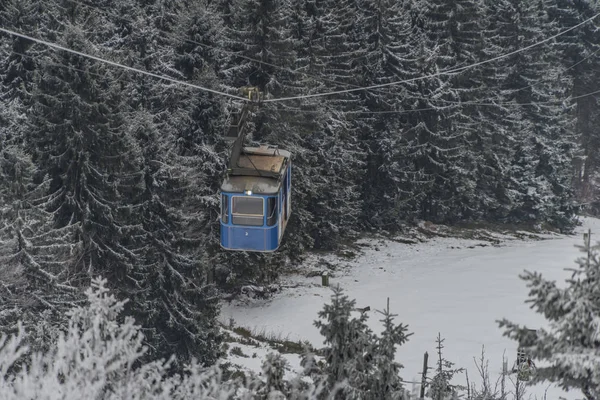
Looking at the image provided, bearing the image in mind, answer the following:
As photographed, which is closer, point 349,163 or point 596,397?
point 596,397

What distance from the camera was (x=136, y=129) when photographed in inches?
1008

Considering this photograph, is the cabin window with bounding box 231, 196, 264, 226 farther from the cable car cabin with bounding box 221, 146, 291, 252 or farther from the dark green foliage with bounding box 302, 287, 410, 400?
the dark green foliage with bounding box 302, 287, 410, 400

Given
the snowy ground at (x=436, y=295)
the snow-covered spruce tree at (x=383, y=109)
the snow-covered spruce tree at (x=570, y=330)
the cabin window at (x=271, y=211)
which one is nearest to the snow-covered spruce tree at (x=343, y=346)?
the snow-covered spruce tree at (x=570, y=330)

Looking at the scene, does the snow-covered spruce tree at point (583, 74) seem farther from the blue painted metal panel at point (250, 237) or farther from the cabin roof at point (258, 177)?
the blue painted metal panel at point (250, 237)

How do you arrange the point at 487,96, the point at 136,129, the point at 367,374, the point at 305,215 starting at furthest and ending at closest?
the point at 487,96 < the point at 305,215 < the point at 136,129 < the point at 367,374

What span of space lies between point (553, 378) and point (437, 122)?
3634 cm

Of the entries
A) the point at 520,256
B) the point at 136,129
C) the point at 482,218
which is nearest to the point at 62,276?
the point at 136,129

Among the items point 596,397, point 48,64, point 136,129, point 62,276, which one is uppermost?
point 48,64

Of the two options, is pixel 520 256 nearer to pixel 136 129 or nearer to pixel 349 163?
pixel 349 163

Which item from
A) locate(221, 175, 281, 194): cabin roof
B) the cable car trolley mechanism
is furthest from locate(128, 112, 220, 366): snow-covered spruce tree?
locate(221, 175, 281, 194): cabin roof

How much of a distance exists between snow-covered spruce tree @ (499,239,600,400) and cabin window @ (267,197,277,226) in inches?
419

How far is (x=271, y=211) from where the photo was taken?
1739cm

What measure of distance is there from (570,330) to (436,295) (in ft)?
87.6

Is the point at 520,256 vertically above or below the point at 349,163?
below
